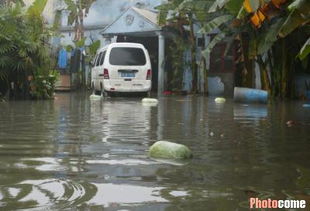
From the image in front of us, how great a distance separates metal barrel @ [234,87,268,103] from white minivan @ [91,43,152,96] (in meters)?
3.98

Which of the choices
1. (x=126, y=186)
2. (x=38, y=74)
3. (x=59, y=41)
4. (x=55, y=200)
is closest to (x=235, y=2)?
(x=126, y=186)

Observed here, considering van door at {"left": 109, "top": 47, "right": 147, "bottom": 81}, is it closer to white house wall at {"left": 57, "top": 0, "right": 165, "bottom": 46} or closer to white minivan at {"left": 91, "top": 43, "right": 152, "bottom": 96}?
white minivan at {"left": 91, "top": 43, "right": 152, "bottom": 96}

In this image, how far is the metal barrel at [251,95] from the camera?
14445mm

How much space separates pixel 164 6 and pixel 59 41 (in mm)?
14984

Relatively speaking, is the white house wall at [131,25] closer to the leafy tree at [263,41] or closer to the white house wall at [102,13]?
the white house wall at [102,13]

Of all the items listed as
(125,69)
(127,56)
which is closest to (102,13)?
(127,56)

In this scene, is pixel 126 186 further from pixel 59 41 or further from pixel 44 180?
pixel 59 41

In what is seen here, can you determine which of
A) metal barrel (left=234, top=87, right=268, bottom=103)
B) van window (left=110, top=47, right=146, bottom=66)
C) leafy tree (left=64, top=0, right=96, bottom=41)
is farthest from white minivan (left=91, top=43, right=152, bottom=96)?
leafy tree (left=64, top=0, right=96, bottom=41)

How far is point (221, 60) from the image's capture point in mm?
22828

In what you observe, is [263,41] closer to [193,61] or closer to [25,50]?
[25,50]

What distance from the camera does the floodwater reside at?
334 cm

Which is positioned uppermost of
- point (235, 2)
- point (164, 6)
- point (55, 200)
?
point (164, 6)

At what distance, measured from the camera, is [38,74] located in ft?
51.0

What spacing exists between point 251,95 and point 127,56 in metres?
5.32
